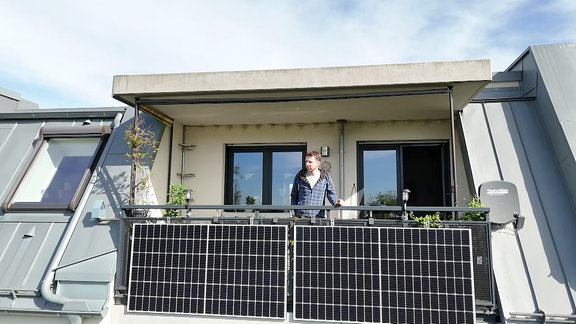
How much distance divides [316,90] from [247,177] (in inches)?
101

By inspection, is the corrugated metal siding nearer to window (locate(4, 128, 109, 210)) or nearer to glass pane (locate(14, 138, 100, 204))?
window (locate(4, 128, 109, 210))

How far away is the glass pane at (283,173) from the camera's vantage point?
6680 mm

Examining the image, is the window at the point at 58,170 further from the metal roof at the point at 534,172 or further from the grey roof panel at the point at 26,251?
the metal roof at the point at 534,172

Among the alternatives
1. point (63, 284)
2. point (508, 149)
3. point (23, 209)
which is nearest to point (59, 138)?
point (23, 209)

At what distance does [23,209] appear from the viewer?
5492 mm

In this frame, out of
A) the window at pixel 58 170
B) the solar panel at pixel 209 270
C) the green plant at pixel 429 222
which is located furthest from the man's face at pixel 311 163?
the window at pixel 58 170

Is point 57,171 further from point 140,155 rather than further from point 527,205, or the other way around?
point 527,205

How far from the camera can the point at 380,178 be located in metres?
6.40

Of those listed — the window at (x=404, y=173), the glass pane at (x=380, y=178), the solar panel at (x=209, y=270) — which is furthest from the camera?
the glass pane at (x=380, y=178)

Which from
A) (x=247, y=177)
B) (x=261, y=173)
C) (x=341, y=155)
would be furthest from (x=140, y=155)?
(x=341, y=155)

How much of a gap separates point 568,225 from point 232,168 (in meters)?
→ 4.82

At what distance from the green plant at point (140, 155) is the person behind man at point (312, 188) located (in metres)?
2.09

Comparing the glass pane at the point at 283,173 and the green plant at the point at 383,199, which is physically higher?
the glass pane at the point at 283,173

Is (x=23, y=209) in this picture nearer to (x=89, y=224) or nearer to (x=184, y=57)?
(x=89, y=224)
